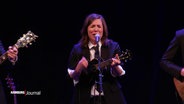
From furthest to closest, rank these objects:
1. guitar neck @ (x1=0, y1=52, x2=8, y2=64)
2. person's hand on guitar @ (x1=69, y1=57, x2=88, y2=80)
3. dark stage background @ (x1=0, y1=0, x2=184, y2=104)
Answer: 1. dark stage background @ (x1=0, y1=0, x2=184, y2=104)
2. guitar neck @ (x1=0, y1=52, x2=8, y2=64)
3. person's hand on guitar @ (x1=69, y1=57, x2=88, y2=80)

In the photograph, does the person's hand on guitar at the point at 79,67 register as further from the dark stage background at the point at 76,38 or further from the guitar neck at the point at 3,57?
the dark stage background at the point at 76,38

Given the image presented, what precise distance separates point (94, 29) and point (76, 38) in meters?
2.10

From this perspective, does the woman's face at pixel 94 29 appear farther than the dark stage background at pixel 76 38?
No

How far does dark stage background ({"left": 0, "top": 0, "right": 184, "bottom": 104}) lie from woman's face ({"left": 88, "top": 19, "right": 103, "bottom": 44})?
6.07ft

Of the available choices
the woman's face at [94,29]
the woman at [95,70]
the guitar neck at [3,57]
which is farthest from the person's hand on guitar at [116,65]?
the guitar neck at [3,57]

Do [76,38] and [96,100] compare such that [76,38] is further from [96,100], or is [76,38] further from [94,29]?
[96,100]

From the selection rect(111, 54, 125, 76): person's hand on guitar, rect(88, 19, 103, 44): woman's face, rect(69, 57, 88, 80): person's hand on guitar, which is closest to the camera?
rect(111, 54, 125, 76): person's hand on guitar

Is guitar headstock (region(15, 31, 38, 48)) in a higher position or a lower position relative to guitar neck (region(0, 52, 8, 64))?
higher

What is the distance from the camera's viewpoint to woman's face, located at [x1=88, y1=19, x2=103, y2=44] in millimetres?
4684

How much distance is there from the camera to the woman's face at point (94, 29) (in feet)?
15.4

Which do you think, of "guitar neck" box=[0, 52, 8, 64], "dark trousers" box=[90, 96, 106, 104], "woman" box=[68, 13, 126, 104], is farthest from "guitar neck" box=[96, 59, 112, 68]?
"guitar neck" box=[0, 52, 8, 64]

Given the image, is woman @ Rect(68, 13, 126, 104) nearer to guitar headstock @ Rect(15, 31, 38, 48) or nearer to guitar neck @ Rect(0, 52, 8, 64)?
guitar headstock @ Rect(15, 31, 38, 48)

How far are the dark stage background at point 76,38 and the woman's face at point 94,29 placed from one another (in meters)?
1.85

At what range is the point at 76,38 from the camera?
A: 677cm
